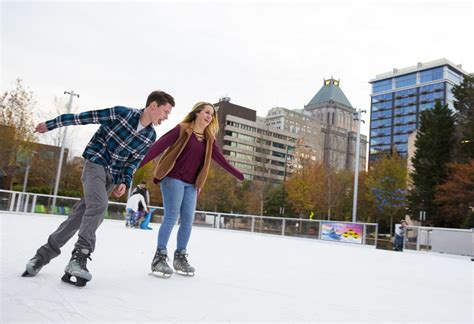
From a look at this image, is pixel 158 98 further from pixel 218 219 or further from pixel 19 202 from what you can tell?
pixel 218 219

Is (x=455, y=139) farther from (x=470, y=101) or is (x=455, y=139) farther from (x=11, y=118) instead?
(x=11, y=118)

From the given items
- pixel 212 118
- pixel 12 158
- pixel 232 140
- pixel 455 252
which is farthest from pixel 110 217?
pixel 232 140

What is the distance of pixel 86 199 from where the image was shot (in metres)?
2.72

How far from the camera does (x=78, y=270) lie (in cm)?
252

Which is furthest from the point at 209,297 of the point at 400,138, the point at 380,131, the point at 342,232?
the point at 380,131

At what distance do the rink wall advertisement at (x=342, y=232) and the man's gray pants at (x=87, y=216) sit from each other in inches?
598

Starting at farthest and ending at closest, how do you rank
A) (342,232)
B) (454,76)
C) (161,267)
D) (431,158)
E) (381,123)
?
(381,123) < (454,76) < (431,158) < (342,232) < (161,267)

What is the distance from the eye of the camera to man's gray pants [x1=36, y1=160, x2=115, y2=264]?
8.74ft

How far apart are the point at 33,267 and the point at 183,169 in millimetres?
1408

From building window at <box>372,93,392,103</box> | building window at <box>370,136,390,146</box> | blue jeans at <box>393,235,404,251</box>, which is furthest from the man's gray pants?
building window at <box>372,93,392,103</box>

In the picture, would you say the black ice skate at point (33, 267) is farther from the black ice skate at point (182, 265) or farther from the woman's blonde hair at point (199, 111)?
the woman's blonde hair at point (199, 111)

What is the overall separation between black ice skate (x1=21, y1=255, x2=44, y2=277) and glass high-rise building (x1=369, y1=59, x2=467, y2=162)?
8564 centimetres

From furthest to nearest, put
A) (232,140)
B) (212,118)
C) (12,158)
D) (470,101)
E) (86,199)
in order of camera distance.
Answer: (232,140)
(470,101)
(12,158)
(212,118)
(86,199)

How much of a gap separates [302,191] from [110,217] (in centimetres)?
1874
